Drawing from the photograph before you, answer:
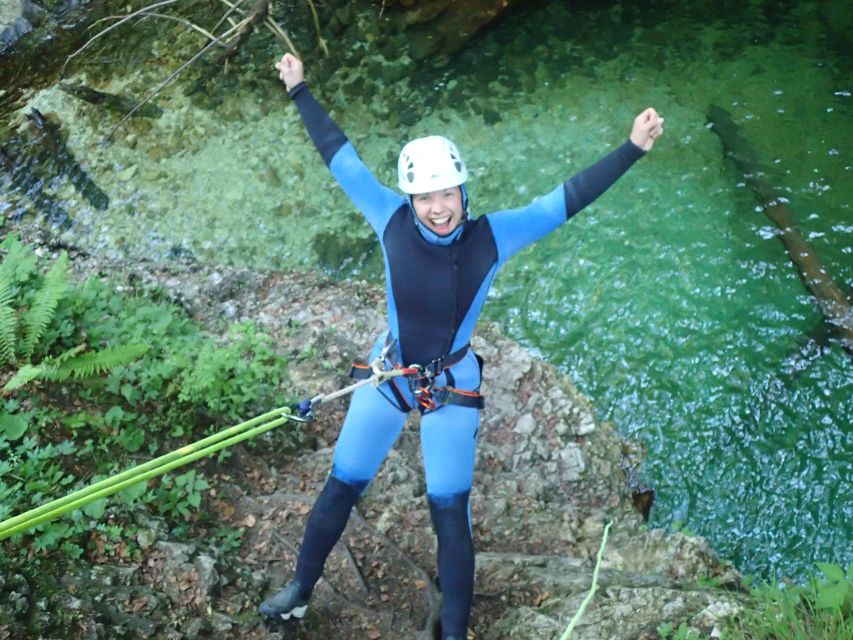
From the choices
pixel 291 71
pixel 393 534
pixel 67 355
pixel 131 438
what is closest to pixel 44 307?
pixel 67 355

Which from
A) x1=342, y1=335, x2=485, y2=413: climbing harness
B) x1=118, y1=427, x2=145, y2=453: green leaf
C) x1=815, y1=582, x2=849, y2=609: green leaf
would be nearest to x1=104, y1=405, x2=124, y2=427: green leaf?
x1=118, y1=427, x2=145, y2=453: green leaf

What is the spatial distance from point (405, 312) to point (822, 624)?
221 centimetres

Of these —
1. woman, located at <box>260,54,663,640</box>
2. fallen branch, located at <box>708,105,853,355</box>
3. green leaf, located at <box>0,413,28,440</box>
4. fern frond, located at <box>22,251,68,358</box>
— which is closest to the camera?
woman, located at <box>260,54,663,640</box>

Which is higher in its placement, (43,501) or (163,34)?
(163,34)

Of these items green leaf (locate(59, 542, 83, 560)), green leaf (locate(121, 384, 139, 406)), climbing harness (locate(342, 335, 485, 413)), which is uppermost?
green leaf (locate(121, 384, 139, 406))

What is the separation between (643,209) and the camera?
7.31 metres

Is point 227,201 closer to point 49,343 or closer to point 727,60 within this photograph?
point 49,343

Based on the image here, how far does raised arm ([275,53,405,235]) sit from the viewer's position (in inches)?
149

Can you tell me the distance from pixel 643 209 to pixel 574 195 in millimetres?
3882

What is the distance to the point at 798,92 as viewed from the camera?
8.01 metres

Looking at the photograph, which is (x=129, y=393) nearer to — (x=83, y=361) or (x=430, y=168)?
(x=83, y=361)

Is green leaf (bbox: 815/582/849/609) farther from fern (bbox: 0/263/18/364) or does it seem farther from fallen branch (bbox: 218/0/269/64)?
fallen branch (bbox: 218/0/269/64)

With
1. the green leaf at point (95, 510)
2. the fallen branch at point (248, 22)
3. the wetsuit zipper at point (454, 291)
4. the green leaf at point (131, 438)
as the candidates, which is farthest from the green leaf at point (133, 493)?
the fallen branch at point (248, 22)

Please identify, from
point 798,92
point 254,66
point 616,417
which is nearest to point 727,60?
point 798,92
